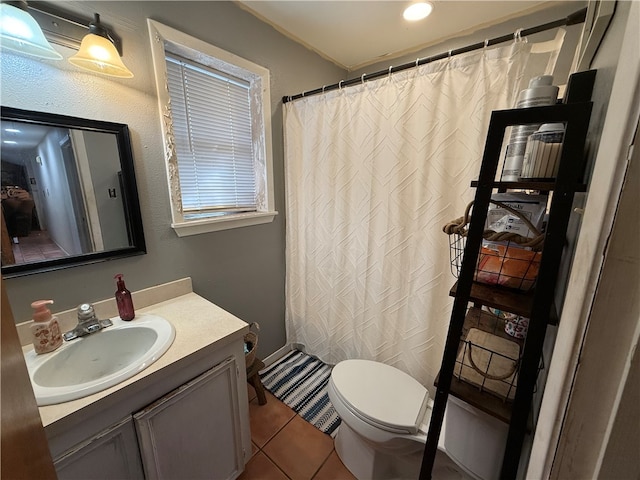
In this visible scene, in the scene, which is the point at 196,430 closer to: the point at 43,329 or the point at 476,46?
the point at 43,329

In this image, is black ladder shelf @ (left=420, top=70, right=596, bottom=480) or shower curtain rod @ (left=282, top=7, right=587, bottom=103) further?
shower curtain rod @ (left=282, top=7, right=587, bottom=103)

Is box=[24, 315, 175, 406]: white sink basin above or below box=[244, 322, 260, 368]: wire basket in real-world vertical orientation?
above

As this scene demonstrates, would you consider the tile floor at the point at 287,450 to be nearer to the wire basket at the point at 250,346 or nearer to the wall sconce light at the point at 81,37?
the wire basket at the point at 250,346

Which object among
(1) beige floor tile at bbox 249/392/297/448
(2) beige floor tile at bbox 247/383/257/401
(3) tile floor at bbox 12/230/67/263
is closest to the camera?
(3) tile floor at bbox 12/230/67/263

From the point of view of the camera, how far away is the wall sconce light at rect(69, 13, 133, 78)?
0.85 m

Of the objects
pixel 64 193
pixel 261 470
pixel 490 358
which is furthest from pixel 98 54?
pixel 261 470

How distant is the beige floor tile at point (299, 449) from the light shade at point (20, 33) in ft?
6.22

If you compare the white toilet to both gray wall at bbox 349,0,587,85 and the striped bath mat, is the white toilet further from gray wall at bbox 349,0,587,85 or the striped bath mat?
gray wall at bbox 349,0,587,85

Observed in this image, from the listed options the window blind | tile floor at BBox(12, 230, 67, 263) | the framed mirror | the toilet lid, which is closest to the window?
the window blind

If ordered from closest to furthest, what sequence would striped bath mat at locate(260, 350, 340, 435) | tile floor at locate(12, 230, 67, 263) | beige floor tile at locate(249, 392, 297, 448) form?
tile floor at locate(12, 230, 67, 263), beige floor tile at locate(249, 392, 297, 448), striped bath mat at locate(260, 350, 340, 435)

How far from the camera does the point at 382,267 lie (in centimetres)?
148

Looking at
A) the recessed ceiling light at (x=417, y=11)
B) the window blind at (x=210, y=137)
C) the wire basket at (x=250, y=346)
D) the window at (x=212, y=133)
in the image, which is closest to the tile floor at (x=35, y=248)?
the window at (x=212, y=133)

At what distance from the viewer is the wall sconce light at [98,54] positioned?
0.85 m

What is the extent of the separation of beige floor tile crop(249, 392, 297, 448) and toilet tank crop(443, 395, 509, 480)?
1015 mm
